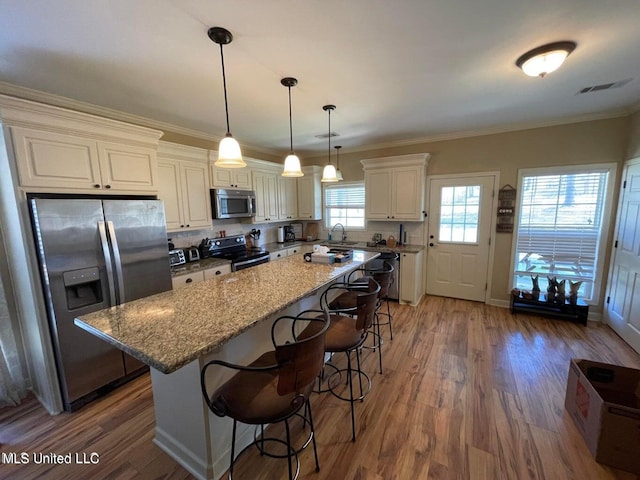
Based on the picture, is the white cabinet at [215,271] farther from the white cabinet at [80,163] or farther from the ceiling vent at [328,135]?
the ceiling vent at [328,135]

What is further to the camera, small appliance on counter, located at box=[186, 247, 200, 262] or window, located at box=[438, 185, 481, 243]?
window, located at box=[438, 185, 481, 243]

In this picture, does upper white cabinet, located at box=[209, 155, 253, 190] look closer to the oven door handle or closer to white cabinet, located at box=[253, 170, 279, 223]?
white cabinet, located at box=[253, 170, 279, 223]

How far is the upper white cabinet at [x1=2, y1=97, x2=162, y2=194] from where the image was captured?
1856mm

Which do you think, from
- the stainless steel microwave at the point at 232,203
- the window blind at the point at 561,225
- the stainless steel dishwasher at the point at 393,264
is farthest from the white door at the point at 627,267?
the stainless steel microwave at the point at 232,203

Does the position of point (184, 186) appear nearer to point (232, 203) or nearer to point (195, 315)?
point (232, 203)

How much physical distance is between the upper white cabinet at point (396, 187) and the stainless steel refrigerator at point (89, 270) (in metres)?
3.22

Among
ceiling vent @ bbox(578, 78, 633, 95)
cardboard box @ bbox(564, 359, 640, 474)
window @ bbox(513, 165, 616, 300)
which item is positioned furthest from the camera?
window @ bbox(513, 165, 616, 300)

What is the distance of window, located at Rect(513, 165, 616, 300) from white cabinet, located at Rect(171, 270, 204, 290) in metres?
4.37

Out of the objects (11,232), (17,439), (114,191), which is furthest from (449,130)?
(17,439)

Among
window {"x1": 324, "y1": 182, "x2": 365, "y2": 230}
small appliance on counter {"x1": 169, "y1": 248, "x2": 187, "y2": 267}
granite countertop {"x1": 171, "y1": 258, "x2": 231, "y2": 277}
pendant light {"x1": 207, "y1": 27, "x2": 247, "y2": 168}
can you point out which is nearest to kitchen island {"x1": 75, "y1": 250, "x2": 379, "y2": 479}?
pendant light {"x1": 207, "y1": 27, "x2": 247, "y2": 168}

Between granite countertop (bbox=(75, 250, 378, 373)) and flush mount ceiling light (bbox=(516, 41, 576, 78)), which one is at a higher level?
flush mount ceiling light (bbox=(516, 41, 576, 78))

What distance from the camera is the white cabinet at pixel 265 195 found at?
14.0ft

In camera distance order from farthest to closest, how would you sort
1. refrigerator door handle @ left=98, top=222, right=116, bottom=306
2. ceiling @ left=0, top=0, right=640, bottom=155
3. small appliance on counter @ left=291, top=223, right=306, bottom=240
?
small appliance on counter @ left=291, top=223, right=306, bottom=240
refrigerator door handle @ left=98, top=222, right=116, bottom=306
ceiling @ left=0, top=0, right=640, bottom=155

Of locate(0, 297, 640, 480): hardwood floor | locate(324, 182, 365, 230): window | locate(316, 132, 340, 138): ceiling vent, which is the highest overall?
locate(316, 132, 340, 138): ceiling vent
